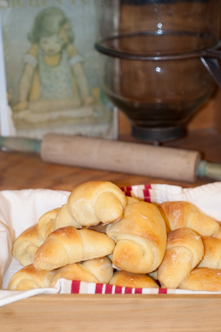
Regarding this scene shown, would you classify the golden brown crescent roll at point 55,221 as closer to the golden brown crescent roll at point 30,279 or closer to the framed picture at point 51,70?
the golden brown crescent roll at point 30,279

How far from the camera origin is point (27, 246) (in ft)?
1.62

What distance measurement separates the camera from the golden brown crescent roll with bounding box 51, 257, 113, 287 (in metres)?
0.42

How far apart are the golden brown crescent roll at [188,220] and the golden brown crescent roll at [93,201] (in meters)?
0.07

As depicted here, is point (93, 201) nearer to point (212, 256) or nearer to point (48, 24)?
point (212, 256)

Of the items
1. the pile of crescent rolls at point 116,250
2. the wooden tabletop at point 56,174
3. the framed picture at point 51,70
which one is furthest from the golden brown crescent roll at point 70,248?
the framed picture at point 51,70

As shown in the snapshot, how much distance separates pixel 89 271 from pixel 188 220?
13 cm

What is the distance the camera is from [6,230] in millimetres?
499

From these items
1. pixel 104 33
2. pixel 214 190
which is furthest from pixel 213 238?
pixel 104 33

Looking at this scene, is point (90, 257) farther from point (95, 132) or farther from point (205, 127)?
point (205, 127)

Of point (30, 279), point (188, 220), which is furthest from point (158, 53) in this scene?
point (30, 279)

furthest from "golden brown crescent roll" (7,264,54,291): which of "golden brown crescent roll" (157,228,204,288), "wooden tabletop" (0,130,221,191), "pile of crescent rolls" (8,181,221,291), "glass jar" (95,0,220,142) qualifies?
"glass jar" (95,0,220,142)

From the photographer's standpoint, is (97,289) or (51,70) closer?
(97,289)

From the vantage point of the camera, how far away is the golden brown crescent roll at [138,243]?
0.41m

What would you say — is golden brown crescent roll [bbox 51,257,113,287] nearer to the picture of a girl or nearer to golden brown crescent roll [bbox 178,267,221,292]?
golden brown crescent roll [bbox 178,267,221,292]
